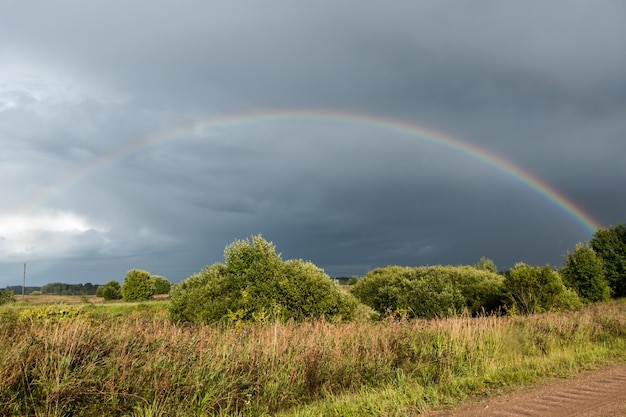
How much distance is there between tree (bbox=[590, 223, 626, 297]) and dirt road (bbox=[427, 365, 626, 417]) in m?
59.3

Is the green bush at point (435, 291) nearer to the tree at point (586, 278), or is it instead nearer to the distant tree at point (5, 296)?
the tree at point (586, 278)

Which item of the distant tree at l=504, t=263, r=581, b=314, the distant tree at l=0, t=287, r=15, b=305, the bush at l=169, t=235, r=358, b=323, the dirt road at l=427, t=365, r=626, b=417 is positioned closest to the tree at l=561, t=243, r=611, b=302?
the distant tree at l=504, t=263, r=581, b=314

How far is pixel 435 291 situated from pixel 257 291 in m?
17.7

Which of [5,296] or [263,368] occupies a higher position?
[5,296]

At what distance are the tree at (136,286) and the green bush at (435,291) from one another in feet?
155

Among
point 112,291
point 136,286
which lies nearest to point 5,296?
point 136,286

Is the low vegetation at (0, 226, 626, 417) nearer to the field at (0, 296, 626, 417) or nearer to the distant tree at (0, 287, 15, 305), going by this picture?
the field at (0, 296, 626, 417)

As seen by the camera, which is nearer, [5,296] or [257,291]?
[257,291]

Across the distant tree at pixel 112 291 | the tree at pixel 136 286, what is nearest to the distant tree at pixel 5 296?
the tree at pixel 136 286

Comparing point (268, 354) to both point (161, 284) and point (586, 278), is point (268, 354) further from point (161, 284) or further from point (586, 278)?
point (161, 284)

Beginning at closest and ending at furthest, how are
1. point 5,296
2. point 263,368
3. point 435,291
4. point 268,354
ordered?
point 263,368, point 268,354, point 435,291, point 5,296

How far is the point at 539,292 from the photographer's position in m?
25.2

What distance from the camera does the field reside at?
259 inches

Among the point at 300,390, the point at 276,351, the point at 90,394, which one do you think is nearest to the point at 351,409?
the point at 300,390
